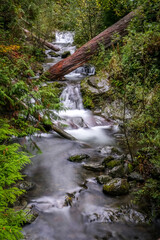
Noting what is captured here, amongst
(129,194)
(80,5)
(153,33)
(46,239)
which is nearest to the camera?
(46,239)

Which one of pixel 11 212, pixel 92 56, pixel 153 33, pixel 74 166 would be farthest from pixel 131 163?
pixel 92 56

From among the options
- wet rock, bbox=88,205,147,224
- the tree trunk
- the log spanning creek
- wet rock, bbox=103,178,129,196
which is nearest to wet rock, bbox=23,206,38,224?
the log spanning creek

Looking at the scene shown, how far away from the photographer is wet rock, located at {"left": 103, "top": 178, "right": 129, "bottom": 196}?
4.40 meters

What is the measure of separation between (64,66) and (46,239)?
9.08 meters

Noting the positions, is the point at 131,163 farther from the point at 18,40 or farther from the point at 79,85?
the point at 18,40

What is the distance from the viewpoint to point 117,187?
444cm

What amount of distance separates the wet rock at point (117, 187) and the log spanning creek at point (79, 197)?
0.03 m

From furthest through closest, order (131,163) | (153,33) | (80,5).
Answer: (80,5)
(153,33)
(131,163)

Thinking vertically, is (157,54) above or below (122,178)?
above

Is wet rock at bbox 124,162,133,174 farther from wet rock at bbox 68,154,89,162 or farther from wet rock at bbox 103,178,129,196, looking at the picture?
wet rock at bbox 68,154,89,162

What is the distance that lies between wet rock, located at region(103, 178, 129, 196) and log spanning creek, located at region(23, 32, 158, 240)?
0.03m

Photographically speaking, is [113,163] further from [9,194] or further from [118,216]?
[9,194]

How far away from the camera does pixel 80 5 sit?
13.1 metres

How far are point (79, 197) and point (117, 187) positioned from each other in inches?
35.0
